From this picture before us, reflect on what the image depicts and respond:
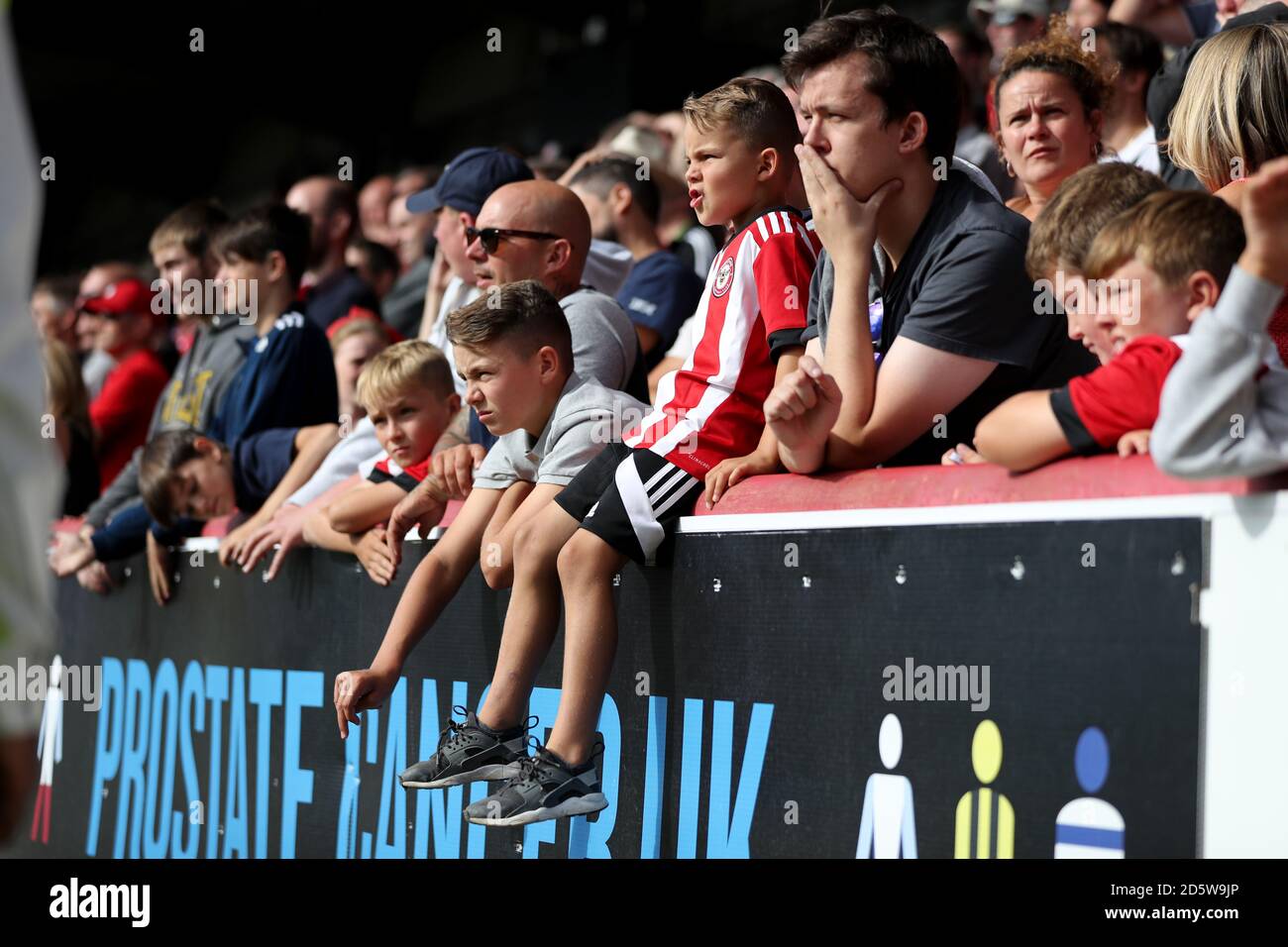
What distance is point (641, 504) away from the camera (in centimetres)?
345

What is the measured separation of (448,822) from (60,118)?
15084mm

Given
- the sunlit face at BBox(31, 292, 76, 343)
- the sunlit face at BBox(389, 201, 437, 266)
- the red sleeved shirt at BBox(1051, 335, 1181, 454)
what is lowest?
the red sleeved shirt at BBox(1051, 335, 1181, 454)

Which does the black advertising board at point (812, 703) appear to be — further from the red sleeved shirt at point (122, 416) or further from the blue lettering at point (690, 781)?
the red sleeved shirt at point (122, 416)

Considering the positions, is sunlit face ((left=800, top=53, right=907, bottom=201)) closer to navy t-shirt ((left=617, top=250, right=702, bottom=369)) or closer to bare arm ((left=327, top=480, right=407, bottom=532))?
bare arm ((left=327, top=480, right=407, bottom=532))

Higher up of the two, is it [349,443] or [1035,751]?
[349,443]

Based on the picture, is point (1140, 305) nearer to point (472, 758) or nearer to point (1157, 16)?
point (472, 758)

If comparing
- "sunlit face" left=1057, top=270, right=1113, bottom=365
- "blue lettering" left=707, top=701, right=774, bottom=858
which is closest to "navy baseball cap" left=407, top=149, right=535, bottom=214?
"blue lettering" left=707, top=701, right=774, bottom=858

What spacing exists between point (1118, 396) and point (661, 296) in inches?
120

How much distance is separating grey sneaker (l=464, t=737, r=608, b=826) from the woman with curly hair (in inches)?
77.1

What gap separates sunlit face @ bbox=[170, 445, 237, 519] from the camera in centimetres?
585

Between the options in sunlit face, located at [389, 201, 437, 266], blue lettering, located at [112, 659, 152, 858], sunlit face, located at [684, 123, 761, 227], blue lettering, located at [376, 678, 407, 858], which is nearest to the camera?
sunlit face, located at [684, 123, 761, 227]
